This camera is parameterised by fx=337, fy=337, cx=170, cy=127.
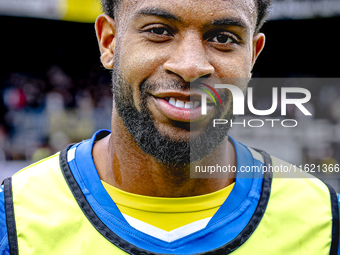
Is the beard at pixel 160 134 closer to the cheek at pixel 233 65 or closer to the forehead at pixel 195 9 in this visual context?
the cheek at pixel 233 65

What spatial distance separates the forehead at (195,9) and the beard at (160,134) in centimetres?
29

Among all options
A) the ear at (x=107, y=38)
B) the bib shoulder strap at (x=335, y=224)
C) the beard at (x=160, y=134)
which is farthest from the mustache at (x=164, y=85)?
the bib shoulder strap at (x=335, y=224)

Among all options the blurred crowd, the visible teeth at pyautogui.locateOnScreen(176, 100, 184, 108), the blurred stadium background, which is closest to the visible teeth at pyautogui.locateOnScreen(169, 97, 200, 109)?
the visible teeth at pyautogui.locateOnScreen(176, 100, 184, 108)

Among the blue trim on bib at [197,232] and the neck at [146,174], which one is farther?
the neck at [146,174]

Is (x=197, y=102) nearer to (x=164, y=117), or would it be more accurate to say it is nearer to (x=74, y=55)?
(x=164, y=117)

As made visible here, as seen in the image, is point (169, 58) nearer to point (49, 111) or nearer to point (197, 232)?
point (197, 232)

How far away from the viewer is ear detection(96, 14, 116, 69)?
5.88 ft

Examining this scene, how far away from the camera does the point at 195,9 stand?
4.69 ft

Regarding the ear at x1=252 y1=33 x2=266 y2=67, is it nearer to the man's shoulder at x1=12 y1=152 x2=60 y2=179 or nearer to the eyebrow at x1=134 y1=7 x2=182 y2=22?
the eyebrow at x1=134 y1=7 x2=182 y2=22

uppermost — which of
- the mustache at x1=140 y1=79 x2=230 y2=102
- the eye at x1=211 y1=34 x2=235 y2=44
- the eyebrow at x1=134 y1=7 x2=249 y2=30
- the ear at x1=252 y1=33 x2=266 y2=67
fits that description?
the ear at x1=252 y1=33 x2=266 y2=67

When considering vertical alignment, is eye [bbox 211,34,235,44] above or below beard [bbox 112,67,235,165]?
above

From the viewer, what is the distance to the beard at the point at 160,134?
1.48 m

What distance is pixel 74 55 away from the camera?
6824 mm

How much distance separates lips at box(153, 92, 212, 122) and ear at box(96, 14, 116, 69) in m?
0.47
